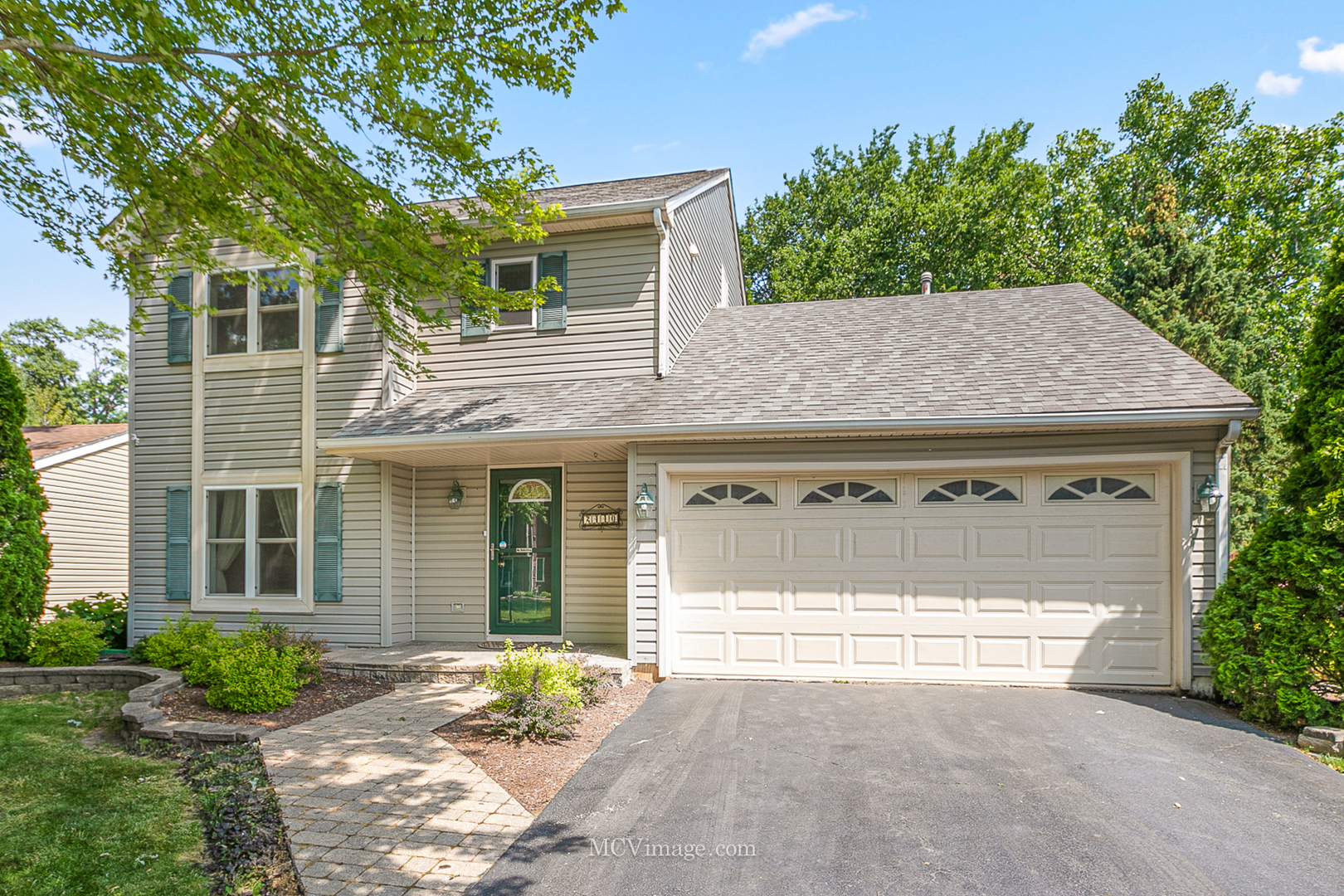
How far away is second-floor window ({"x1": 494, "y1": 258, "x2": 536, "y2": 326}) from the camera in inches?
339

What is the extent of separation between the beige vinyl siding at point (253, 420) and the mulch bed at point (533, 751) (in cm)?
460

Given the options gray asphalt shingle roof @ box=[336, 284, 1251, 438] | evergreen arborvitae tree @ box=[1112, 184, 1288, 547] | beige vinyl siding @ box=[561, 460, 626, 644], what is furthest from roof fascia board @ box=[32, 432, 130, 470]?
evergreen arborvitae tree @ box=[1112, 184, 1288, 547]

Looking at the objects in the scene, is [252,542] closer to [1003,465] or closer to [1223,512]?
[1003,465]

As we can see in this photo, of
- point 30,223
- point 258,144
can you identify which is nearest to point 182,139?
point 258,144

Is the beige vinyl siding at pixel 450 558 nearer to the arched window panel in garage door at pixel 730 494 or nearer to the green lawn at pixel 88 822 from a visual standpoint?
the arched window panel in garage door at pixel 730 494

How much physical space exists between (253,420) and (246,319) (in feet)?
4.22

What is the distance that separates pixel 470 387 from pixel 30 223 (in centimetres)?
421

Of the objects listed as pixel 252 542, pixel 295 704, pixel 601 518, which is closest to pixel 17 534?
pixel 252 542

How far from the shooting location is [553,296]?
848 centimetres

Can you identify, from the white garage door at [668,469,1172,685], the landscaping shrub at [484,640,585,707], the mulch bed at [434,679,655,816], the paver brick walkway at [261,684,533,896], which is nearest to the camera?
the paver brick walkway at [261,684,533,896]

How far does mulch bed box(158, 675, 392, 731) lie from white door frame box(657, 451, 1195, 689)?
2.96 metres

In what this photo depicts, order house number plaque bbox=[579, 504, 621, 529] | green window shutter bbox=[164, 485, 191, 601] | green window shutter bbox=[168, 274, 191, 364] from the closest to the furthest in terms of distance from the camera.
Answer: house number plaque bbox=[579, 504, 621, 529] → green window shutter bbox=[164, 485, 191, 601] → green window shutter bbox=[168, 274, 191, 364]

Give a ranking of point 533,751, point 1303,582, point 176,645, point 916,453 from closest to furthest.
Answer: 1. point 533,751
2. point 1303,582
3. point 916,453
4. point 176,645

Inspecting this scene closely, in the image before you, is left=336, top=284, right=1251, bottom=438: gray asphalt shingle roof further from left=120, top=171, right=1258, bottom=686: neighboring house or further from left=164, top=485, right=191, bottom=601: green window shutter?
left=164, top=485, right=191, bottom=601: green window shutter
